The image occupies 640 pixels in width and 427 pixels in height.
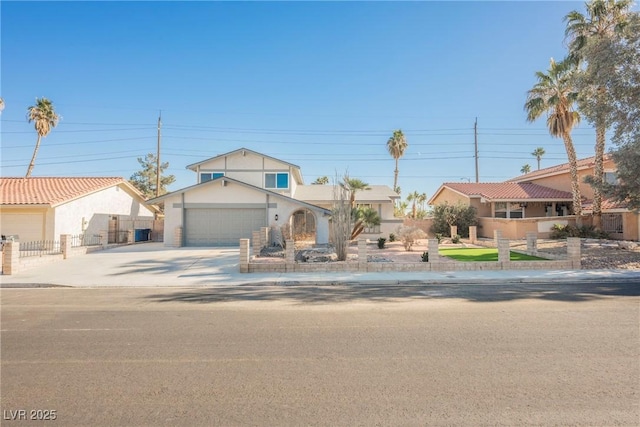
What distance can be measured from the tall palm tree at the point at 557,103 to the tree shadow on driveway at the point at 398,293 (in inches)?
642

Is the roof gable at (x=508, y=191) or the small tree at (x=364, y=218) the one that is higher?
the roof gable at (x=508, y=191)

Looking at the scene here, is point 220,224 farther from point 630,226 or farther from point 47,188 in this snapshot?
point 630,226

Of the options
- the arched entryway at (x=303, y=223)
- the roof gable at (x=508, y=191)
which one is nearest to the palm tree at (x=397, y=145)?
the roof gable at (x=508, y=191)

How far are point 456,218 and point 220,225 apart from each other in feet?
62.7

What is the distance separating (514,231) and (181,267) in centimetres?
2285

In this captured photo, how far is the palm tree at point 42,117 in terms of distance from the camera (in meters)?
32.0

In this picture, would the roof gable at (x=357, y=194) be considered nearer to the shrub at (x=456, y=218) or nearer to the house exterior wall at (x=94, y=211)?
the shrub at (x=456, y=218)

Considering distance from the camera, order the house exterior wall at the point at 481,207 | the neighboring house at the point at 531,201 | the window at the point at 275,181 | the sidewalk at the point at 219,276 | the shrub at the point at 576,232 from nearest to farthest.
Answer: the sidewalk at the point at 219,276, the shrub at the point at 576,232, the neighboring house at the point at 531,201, the window at the point at 275,181, the house exterior wall at the point at 481,207

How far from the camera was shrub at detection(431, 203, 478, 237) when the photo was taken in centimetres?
2858

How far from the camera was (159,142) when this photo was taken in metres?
36.1

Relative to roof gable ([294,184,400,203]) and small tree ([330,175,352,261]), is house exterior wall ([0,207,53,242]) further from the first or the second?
small tree ([330,175,352,261])

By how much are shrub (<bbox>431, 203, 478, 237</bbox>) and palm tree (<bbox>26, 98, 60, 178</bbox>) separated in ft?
123

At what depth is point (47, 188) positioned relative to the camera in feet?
78.1

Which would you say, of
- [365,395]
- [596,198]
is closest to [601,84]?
[596,198]
